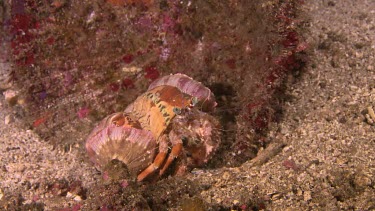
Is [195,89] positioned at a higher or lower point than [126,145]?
higher

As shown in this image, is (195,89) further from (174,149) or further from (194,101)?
(174,149)

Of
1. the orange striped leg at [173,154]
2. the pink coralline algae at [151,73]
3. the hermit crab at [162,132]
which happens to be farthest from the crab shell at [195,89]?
the orange striped leg at [173,154]

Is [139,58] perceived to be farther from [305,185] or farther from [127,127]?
[305,185]

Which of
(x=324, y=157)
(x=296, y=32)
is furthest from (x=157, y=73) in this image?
(x=324, y=157)

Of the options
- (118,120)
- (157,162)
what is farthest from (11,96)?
(157,162)

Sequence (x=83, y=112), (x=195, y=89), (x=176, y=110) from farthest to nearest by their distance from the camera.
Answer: (x=83, y=112)
(x=195, y=89)
(x=176, y=110)

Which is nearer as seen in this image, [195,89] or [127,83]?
[195,89]

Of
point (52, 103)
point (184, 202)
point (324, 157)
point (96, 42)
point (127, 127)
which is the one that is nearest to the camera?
point (184, 202)
